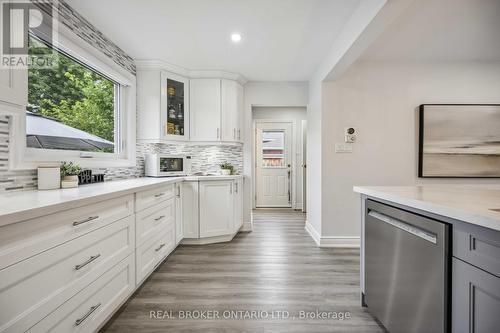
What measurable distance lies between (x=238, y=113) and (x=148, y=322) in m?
2.81

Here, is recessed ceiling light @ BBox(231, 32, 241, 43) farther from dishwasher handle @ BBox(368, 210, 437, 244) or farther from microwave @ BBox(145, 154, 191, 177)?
dishwasher handle @ BBox(368, 210, 437, 244)

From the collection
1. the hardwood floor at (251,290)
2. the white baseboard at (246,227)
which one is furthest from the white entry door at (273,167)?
the hardwood floor at (251,290)

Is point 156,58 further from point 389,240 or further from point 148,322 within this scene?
point 389,240

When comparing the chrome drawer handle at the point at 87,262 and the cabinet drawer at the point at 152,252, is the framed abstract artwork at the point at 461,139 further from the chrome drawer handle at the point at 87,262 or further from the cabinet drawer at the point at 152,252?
the chrome drawer handle at the point at 87,262

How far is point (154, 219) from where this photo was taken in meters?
2.26

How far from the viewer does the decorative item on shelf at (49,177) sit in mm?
1678

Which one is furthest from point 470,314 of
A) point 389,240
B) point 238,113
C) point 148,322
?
point 238,113

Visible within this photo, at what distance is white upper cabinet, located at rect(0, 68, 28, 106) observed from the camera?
1.38 meters

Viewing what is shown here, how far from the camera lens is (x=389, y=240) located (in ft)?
4.75

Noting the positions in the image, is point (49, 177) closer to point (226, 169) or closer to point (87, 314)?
point (87, 314)

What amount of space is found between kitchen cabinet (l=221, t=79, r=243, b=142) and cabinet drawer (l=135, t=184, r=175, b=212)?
122cm

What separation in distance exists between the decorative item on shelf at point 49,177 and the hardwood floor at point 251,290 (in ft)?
3.30

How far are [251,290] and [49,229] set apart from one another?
149 cm

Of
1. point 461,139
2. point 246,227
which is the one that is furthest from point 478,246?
point 246,227
